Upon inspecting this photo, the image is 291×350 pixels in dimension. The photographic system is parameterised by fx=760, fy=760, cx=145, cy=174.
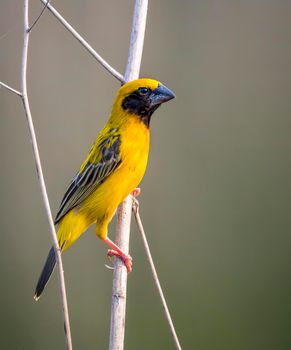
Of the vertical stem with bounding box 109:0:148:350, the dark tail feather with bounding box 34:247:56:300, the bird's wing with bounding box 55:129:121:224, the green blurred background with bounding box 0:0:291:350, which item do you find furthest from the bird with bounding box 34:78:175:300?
the green blurred background with bounding box 0:0:291:350

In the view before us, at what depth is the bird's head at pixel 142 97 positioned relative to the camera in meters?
3.35

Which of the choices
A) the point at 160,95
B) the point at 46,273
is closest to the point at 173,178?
the point at 160,95

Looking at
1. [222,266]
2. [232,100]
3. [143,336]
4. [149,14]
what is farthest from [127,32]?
[143,336]

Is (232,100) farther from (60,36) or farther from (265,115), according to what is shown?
(60,36)

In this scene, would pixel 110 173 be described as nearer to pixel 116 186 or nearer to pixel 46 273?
pixel 116 186

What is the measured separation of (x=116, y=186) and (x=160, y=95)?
1.51 feet

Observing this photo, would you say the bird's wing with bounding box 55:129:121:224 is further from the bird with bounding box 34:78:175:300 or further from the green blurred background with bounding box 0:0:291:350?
the green blurred background with bounding box 0:0:291:350

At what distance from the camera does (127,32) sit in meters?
4.95

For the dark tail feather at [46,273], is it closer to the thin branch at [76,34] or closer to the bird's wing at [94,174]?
the bird's wing at [94,174]

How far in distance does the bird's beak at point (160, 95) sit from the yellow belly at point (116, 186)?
0.17 metres

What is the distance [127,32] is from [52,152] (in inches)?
37.2

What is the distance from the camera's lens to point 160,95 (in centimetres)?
342

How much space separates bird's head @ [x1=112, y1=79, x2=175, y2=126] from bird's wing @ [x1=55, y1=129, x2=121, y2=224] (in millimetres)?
141

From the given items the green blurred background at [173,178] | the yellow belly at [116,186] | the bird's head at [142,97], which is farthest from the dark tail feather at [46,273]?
the green blurred background at [173,178]
